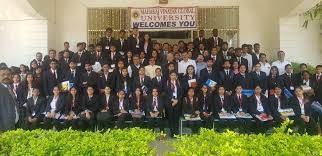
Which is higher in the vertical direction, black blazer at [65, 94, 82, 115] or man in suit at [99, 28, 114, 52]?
man in suit at [99, 28, 114, 52]

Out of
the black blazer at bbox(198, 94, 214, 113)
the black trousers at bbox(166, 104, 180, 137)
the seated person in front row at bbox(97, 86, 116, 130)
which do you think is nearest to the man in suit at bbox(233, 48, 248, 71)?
the black blazer at bbox(198, 94, 214, 113)

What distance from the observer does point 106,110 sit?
9.62 meters

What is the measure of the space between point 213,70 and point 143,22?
345 centimetres

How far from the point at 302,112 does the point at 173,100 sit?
2.80 metres

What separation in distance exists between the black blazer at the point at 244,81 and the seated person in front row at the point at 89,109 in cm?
336

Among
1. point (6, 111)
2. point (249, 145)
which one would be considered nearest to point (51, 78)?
point (6, 111)

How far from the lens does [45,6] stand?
1245 centimetres

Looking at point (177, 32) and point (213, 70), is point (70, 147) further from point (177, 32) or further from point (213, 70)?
point (177, 32)

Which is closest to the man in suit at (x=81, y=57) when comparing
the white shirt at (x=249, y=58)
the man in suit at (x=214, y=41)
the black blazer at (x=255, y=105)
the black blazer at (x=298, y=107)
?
the man in suit at (x=214, y=41)

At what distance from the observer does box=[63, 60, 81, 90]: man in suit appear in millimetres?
10664

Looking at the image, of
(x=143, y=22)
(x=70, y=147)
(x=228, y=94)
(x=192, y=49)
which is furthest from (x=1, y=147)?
(x=143, y=22)

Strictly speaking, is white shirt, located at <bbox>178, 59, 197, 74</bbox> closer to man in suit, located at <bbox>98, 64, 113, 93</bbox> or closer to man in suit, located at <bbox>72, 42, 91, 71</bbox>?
man in suit, located at <bbox>98, 64, 113, 93</bbox>

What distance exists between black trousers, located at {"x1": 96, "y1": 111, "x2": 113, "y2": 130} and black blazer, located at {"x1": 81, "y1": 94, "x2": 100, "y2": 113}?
283mm

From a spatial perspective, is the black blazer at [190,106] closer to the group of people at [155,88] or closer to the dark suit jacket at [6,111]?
the group of people at [155,88]
